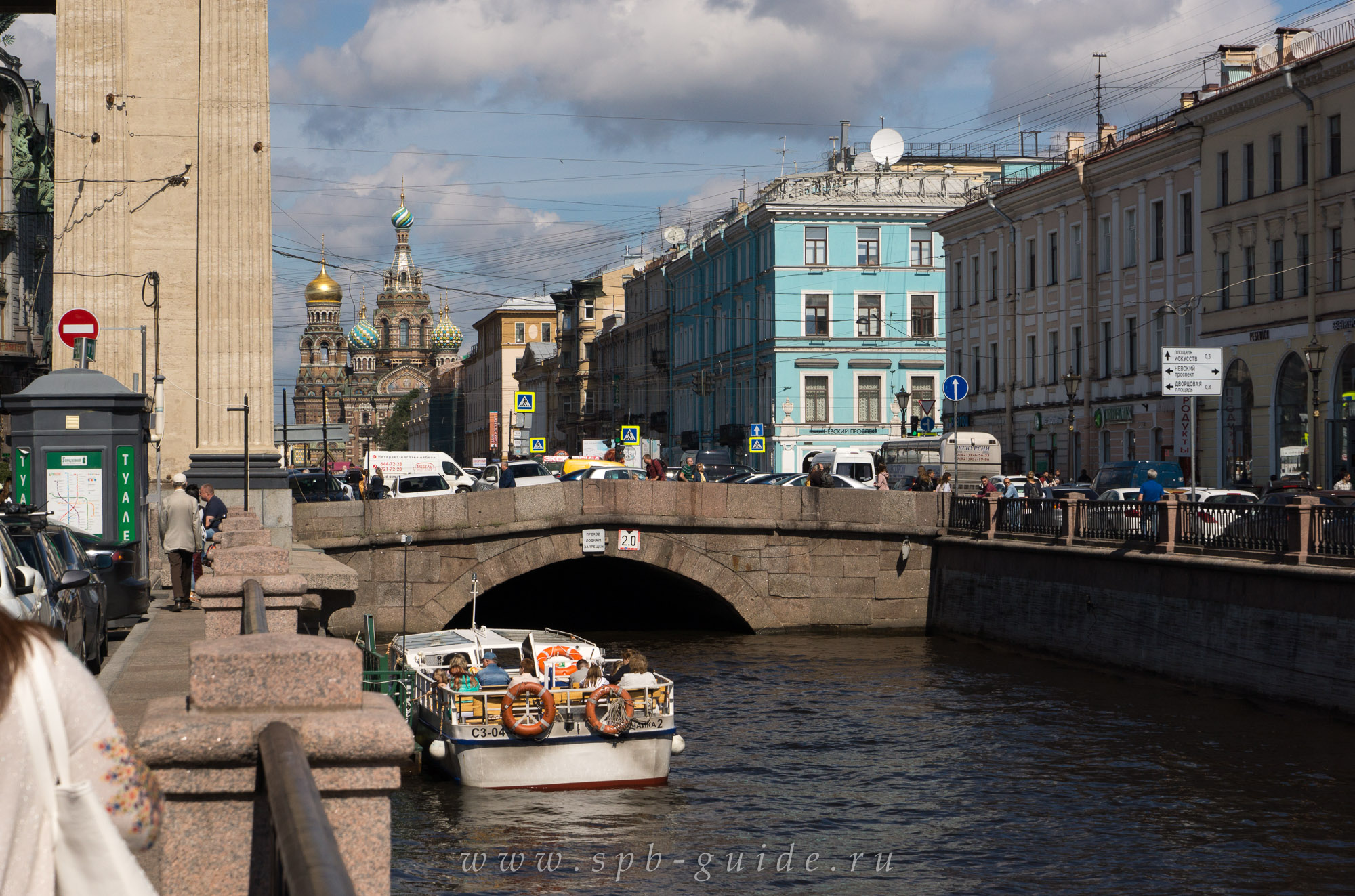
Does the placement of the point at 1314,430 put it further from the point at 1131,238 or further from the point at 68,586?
the point at 68,586

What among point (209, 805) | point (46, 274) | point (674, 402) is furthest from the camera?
point (674, 402)

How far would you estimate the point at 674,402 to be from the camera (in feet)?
282

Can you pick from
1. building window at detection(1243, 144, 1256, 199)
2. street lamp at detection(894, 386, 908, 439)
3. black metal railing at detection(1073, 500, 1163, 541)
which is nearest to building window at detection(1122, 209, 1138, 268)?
building window at detection(1243, 144, 1256, 199)

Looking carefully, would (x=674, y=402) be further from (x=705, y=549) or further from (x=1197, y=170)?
(x=705, y=549)

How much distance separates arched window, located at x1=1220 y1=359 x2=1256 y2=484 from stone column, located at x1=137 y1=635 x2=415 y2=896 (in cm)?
3970

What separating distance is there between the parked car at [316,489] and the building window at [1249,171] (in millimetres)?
25004

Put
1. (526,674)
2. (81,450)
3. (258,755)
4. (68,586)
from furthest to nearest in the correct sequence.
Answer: (526,674) → (81,450) → (68,586) → (258,755)

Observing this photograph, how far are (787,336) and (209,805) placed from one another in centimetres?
6354

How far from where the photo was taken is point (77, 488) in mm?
20047

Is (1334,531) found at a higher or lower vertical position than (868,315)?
lower

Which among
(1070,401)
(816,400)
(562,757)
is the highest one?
(816,400)

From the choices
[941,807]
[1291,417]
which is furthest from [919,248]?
[941,807]

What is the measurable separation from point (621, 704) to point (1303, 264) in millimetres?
25653

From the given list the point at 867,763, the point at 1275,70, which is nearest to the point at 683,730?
the point at 867,763
